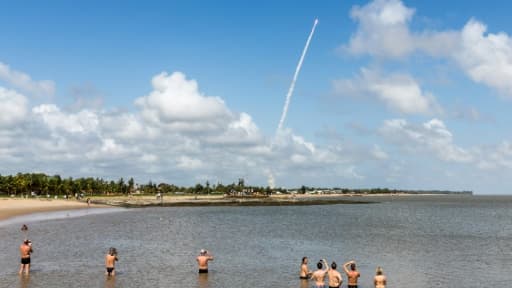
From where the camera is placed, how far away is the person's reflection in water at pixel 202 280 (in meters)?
32.8

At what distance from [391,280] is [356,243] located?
25783mm

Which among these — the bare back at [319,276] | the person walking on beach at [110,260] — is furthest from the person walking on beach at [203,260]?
the bare back at [319,276]

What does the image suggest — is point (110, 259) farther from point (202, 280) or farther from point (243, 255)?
point (243, 255)

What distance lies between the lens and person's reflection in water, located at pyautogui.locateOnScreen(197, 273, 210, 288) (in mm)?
32844

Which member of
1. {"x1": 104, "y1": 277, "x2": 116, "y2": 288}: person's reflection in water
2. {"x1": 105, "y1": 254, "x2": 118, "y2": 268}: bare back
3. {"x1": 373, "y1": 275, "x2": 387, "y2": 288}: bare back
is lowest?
{"x1": 104, "y1": 277, "x2": 116, "y2": 288}: person's reflection in water

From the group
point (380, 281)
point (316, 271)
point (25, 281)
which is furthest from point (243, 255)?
point (380, 281)

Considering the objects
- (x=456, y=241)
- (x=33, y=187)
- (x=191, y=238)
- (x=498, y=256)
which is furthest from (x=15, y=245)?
(x=33, y=187)

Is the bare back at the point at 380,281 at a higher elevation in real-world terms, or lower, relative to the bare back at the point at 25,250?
lower

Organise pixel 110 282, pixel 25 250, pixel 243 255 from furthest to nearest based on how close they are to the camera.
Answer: pixel 243 255 → pixel 25 250 → pixel 110 282

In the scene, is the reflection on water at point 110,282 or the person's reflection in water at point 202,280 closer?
the reflection on water at point 110,282

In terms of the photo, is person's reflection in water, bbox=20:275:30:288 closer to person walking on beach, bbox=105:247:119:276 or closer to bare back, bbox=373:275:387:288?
person walking on beach, bbox=105:247:119:276

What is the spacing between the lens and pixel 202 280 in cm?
3466

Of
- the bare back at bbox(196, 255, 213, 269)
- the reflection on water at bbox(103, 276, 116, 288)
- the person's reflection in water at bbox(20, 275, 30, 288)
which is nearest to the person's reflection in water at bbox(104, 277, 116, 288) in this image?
the reflection on water at bbox(103, 276, 116, 288)

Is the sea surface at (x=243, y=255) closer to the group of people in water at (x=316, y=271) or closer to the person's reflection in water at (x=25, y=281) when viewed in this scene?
the person's reflection in water at (x=25, y=281)
